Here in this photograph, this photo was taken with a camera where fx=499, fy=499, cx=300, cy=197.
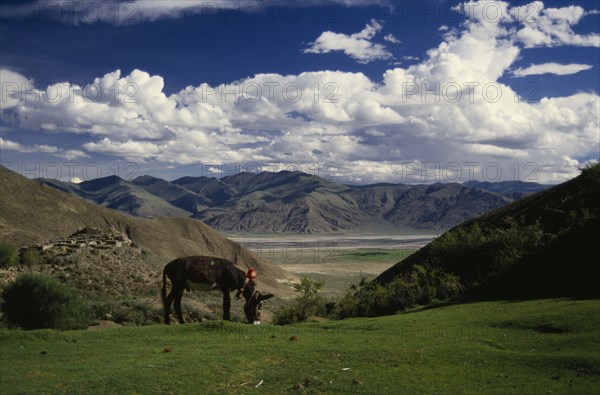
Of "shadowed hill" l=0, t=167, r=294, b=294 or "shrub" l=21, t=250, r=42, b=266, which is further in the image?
"shadowed hill" l=0, t=167, r=294, b=294

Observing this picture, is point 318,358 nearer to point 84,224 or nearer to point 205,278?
point 205,278

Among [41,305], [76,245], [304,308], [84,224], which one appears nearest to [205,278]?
[41,305]

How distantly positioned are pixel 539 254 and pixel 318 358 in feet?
60.8

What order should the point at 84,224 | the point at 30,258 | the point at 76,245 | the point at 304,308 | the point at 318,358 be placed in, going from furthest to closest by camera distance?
the point at 84,224 < the point at 76,245 < the point at 30,258 < the point at 304,308 < the point at 318,358

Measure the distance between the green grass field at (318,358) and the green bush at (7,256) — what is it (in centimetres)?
3294

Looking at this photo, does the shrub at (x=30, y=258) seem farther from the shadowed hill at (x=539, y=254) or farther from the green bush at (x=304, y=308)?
the shadowed hill at (x=539, y=254)

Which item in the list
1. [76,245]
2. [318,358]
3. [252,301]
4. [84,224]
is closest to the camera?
[318,358]

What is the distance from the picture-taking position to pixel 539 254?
2683 centimetres

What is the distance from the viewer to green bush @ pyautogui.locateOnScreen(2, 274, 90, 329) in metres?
23.1

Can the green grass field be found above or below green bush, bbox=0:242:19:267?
below

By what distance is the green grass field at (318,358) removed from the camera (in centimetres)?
1091

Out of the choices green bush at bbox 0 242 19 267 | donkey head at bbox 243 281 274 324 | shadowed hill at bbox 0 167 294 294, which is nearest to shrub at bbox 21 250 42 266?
green bush at bbox 0 242 19 267

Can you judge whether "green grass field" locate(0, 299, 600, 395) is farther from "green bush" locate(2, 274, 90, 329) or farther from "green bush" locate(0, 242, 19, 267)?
"green bush" locate(0, 242, 19, 267)

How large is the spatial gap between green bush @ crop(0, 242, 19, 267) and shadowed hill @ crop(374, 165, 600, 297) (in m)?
35.1
